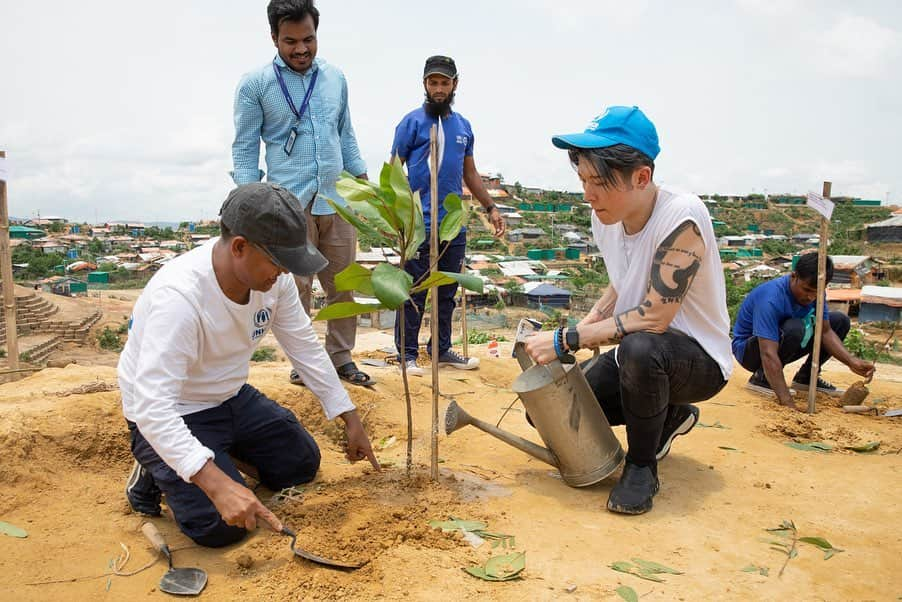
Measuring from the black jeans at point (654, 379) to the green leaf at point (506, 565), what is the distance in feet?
2.30

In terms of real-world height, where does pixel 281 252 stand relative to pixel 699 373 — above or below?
above

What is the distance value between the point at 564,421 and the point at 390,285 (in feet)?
2.73

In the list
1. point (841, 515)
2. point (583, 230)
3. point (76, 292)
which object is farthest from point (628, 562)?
point (583, 230)

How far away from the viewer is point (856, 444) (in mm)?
3150

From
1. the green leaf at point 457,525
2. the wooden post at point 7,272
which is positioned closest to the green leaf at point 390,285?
the green leaf at point 457,525

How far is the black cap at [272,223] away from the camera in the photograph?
5.93ft

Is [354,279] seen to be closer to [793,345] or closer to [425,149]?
[425,149]

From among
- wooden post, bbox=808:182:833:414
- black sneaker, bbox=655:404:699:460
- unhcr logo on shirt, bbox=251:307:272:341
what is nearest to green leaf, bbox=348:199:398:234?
unhcr logo on shirt, bbox=251:307:272:341

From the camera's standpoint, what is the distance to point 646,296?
2262mm

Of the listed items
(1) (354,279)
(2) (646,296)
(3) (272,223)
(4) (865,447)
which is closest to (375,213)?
(1) (354,279)

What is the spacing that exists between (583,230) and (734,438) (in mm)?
52676

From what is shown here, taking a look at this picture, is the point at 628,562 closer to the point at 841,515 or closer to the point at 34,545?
the point at 841,515

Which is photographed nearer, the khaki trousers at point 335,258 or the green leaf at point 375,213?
the green leaf at point 375,213

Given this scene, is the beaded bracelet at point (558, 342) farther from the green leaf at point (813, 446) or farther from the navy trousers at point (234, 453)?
the green leaf at point (813, 446)
